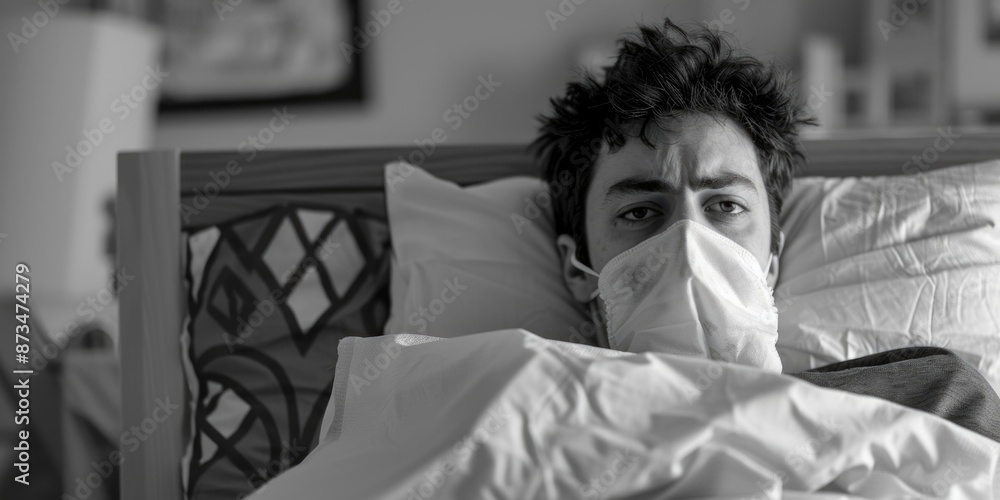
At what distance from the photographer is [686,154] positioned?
107 cm

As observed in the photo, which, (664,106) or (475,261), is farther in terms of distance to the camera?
(475,261)

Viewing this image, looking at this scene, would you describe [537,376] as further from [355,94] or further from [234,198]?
[355,94]

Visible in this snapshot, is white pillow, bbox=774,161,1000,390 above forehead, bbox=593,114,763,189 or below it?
below

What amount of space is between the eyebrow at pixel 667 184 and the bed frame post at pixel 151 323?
2.36ft

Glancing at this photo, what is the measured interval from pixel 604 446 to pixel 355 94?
2833 millimetres

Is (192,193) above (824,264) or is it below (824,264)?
above

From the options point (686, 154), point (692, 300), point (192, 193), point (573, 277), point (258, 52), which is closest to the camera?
point (692, 300)

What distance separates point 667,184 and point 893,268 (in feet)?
1.30

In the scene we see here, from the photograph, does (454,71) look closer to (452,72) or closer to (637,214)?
(452,72)

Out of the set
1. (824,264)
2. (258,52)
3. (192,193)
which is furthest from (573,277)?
(258,52)

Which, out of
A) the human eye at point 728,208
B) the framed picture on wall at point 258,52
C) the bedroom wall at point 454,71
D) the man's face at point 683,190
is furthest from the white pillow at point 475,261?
the framed picture on wall at point 258,52

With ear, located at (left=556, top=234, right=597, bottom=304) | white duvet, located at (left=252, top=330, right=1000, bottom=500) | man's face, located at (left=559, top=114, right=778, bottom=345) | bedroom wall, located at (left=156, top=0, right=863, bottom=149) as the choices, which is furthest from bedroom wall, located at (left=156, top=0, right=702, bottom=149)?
white duvet, located at (left=252, top=330, right=1000, bottom=500)

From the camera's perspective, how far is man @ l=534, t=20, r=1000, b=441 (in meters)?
0.96

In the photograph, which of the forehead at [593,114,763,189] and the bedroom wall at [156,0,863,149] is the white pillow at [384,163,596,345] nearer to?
the forehead at [593,114,763,189]
